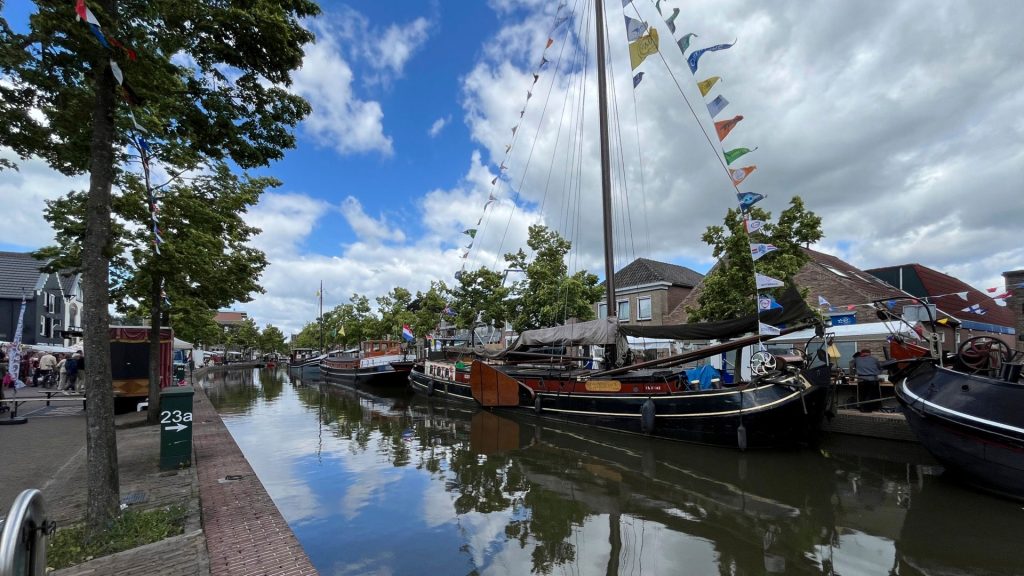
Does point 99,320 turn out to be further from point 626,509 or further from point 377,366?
point 377,366

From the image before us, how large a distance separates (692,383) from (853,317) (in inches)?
528

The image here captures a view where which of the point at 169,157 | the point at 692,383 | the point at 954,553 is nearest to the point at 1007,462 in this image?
the point at 954,553

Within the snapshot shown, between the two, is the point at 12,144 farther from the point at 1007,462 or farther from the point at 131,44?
the point at 1007,462

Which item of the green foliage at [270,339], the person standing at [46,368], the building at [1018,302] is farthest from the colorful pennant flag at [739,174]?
the green foliage at [270,339]

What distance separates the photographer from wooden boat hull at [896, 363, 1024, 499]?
7.70 m

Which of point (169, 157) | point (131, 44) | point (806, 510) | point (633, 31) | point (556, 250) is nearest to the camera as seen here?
point (131, 44)

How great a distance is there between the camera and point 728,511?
7461 millimetres

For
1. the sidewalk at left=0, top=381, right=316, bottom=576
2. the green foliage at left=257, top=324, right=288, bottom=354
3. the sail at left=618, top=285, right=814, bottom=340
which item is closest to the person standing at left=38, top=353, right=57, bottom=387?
the sidewalk at left=0, top=381, right=316, bottom=576

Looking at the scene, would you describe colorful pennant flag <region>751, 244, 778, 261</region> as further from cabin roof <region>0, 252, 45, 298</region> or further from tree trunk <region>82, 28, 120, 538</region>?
cabin roof <region>0, 252, 45, 298</region>

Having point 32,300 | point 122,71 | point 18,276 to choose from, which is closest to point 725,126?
point 122,71

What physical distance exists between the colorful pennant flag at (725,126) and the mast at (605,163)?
5842mm

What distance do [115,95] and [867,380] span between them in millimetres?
16848

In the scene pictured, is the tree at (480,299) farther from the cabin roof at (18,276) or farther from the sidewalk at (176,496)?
the cabin roof at (18,276)

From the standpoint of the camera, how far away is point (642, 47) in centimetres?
1331
